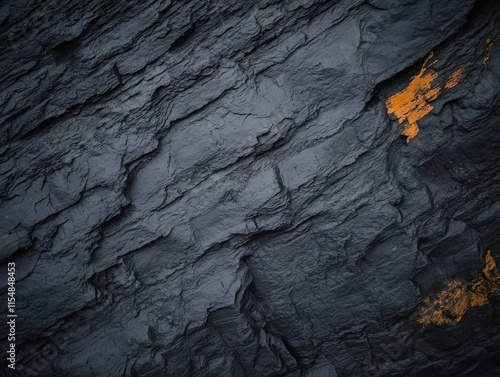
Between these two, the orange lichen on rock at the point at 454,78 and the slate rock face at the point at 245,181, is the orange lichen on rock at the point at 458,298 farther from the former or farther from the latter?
the orange lichen on rock at the point at 454,78

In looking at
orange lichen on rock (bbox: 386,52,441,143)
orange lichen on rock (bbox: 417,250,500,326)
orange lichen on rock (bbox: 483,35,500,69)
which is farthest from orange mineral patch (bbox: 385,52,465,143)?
orange lichen on rock (bbox: 417,250,500,326)

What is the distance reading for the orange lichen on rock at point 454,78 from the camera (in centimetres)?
246

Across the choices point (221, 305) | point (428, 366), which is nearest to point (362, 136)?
point (221, 305)

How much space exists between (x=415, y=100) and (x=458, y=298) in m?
1.74

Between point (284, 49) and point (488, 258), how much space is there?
241 cm

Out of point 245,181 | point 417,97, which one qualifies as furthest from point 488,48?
point 245,181

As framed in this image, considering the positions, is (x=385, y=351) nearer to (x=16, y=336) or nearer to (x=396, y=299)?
(x=396, y=299)

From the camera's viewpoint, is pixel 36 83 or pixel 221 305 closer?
pixel 36 83

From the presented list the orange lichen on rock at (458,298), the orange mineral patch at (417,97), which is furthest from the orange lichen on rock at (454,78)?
the orange lichen on rock at (458,298)

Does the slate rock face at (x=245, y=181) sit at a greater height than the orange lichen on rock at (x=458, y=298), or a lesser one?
greater

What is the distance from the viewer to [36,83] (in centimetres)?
227

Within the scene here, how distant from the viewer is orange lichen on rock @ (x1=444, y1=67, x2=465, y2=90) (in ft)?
8.07

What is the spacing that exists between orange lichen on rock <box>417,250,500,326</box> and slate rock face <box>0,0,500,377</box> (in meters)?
0.02

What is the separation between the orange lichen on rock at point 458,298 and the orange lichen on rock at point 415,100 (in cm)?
138
